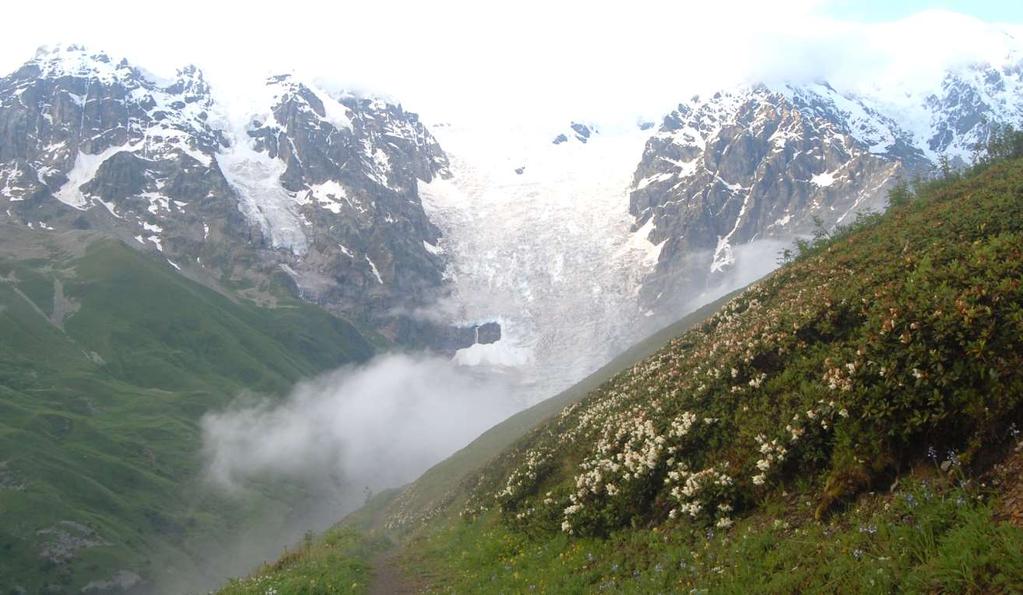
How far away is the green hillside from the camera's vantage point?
1041cm

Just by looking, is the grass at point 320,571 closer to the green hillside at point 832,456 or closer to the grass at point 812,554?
the green hillside at point 832,456

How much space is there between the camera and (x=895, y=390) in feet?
40.9

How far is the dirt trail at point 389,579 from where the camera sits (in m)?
23.3

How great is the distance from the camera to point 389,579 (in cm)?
2538

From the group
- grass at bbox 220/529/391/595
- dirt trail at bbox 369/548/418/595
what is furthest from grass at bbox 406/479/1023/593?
grass at bbox 220/529/391/595

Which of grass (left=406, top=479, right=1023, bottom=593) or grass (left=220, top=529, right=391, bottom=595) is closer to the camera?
grass (left=406, top=479, right=1023, bottom=593)

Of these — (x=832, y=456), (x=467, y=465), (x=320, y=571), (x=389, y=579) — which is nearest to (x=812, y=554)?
(x=832, y=456)

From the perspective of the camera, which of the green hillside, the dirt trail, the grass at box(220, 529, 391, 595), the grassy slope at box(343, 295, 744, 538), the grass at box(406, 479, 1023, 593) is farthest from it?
the grassy slope at box(343, 295, 744, 538)

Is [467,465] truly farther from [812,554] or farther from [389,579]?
[812,554]

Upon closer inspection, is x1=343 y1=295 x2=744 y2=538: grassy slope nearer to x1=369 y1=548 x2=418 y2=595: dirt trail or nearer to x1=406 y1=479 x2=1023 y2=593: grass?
x1=369 y1=548 x2=418 y2=595: dirt trail

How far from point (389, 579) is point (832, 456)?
A: 685 inches

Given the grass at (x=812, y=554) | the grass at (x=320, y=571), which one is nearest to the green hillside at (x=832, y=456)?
the grass at (x=812, y=554)

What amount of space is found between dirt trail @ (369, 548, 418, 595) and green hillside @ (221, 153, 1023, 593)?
1.57 metres

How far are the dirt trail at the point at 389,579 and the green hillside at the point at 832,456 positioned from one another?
1.57 metres
